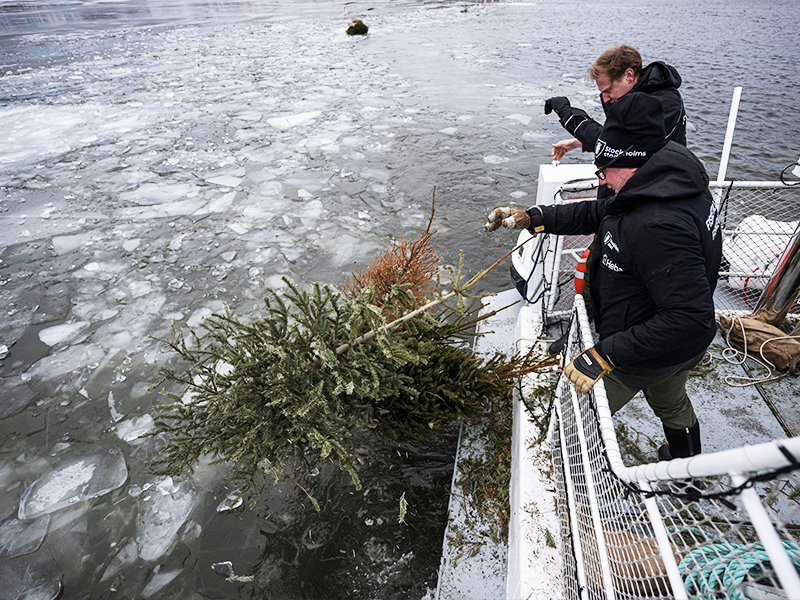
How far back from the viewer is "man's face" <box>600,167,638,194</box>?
6.79 feet

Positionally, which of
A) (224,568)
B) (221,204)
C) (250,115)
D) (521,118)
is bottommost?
(224,568)

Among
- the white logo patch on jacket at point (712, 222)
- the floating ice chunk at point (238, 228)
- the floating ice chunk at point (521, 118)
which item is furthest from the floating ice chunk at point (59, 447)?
the floating ice chunk at point (521, 118)

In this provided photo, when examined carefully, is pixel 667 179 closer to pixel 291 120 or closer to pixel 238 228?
pixel 238 228

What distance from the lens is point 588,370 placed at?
6.63 feet

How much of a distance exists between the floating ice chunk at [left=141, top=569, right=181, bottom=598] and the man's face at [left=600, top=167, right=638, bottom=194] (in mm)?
3480

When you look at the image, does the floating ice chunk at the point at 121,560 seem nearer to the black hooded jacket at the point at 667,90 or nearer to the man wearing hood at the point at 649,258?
the man wearing hood at the point at 649,258

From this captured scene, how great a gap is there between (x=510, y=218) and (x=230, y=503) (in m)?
2.78

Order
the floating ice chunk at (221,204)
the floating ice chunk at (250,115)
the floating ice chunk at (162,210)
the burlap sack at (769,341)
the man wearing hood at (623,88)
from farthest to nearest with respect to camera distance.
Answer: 1. the floating ice chunk at (250,115)
2. the floating ice chunk at (221,204)
3. the floating ice chunk at (162,210)
4. the burlap sack at (769,341)
5. the man wearing hood at (623,88)

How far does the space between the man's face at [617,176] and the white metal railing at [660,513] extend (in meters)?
0.64

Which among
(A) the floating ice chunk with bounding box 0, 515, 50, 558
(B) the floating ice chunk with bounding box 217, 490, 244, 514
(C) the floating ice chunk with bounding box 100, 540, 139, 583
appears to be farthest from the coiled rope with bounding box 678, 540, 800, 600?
(A) the floating ice chunk with bounding box 0, 515, 50, 558

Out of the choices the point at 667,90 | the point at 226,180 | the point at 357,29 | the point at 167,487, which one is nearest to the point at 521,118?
the point at 226,180

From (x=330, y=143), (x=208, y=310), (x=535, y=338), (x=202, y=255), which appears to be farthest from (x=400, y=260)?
(x=330, y=143)

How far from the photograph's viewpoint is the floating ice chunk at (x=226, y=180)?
24.0 feet

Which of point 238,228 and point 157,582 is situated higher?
point 238,228
